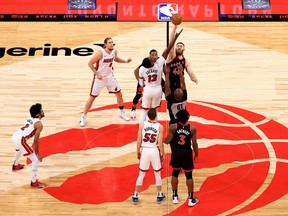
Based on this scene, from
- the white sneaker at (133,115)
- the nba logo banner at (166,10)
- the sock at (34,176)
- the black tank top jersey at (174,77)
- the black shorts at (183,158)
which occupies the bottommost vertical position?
the sock at (34,176)

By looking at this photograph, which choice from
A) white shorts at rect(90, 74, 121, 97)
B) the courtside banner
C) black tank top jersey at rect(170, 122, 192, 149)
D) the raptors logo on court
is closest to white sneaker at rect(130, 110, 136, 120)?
the raptors logo on court

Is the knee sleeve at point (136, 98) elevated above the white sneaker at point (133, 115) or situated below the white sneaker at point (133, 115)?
above

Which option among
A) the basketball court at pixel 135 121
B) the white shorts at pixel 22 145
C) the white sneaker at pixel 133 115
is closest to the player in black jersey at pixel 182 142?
the basketball court at pixel 135 121

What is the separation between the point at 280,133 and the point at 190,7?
4.59 m

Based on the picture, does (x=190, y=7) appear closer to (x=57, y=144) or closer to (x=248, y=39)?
(x=248, y=39)

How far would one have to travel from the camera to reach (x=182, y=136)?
363 inches

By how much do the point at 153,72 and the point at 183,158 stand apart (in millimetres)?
1775

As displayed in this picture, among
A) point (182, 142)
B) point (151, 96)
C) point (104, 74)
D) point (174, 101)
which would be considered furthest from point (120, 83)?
point (182, 142)

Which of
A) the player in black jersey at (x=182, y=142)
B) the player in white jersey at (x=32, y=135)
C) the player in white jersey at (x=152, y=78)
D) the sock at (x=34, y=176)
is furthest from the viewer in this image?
the player in white jersey at (x=152, y=78)

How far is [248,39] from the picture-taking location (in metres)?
14.1

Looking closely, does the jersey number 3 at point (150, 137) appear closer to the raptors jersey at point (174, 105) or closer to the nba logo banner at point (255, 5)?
the raptors jersey at point (174, 105)

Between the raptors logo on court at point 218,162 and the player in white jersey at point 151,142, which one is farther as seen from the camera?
the raptors logo on court at point 218,162

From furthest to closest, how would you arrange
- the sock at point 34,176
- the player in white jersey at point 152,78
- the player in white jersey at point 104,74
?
the player in white jersey at point 104,74
the player in white jersey at point 152,78
the sock at point 34,176

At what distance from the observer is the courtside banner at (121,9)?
14.8 m
